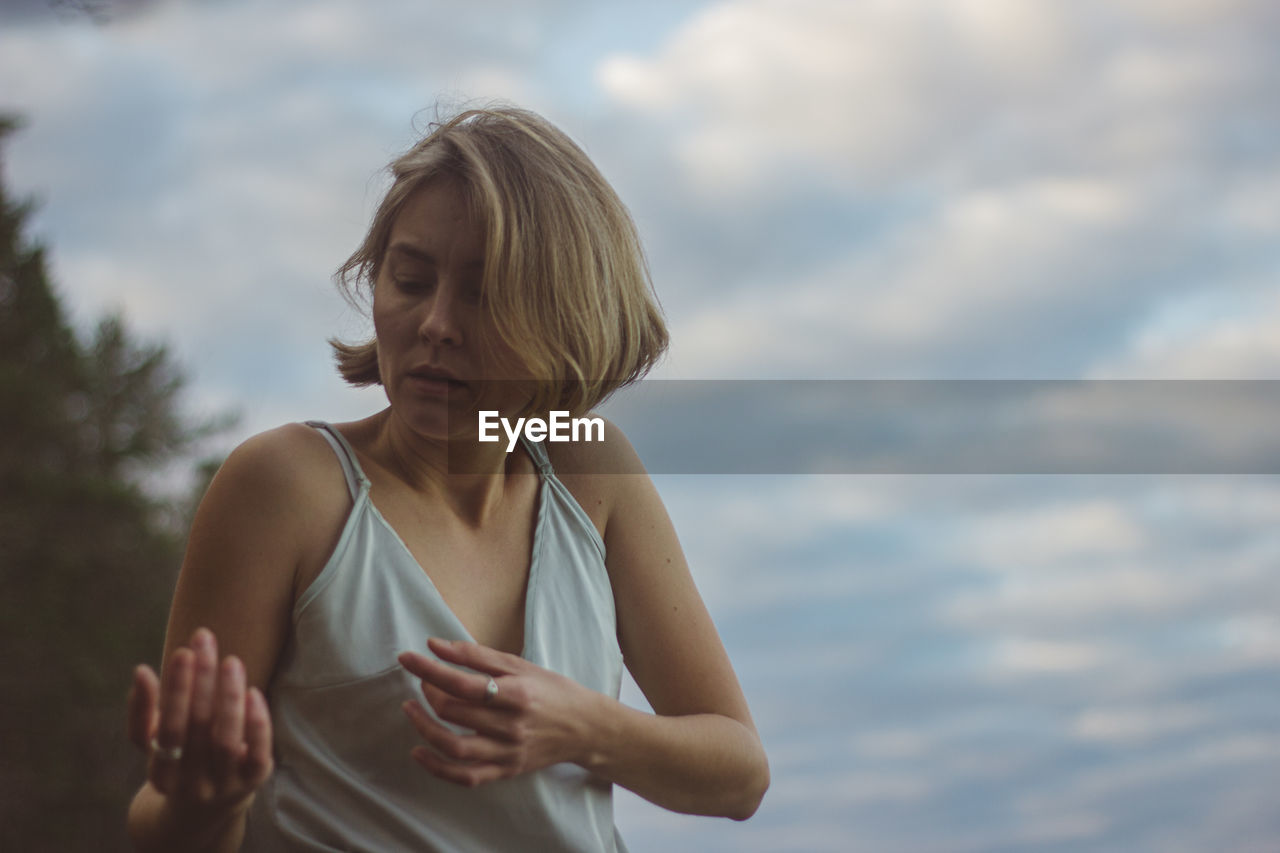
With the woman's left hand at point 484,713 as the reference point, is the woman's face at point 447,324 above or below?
above

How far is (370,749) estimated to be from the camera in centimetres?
145

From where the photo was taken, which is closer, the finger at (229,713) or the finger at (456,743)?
the finger at (229,713)

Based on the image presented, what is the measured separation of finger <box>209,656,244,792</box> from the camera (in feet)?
3.48

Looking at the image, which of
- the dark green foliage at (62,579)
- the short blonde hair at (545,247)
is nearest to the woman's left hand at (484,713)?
the short blonde hair at (545,247)

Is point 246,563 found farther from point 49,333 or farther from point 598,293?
point 49,333

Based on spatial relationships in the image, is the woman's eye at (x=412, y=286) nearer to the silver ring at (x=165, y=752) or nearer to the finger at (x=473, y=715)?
the finger at (x=473, y=715)

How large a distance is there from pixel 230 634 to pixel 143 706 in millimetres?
351

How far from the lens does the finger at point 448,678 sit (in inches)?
48.5

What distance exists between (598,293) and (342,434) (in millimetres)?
447

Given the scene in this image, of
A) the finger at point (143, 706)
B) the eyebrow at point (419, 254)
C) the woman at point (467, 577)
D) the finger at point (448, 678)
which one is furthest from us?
the eyebrow at point (419, 254)

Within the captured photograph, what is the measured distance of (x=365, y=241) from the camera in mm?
1812

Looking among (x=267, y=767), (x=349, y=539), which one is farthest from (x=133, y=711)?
(x=349, y=539)

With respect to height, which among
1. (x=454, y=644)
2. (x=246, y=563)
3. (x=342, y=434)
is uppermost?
(x=342, y=434)

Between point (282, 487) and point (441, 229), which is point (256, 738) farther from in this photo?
point (441, 229)
